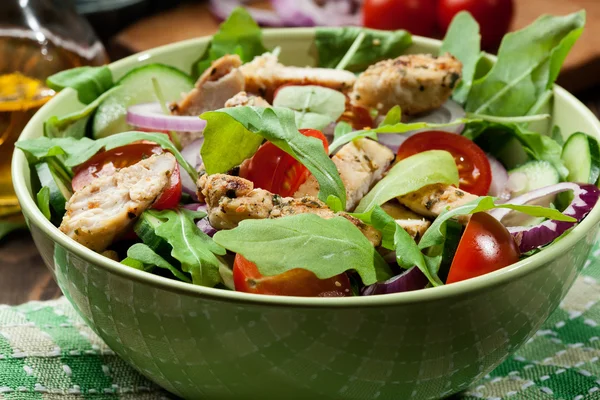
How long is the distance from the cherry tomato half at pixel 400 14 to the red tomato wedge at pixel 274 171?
295 centimetres

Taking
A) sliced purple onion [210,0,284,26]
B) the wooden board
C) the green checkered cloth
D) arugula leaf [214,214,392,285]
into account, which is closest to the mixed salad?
arugula leaf [214,214,392,285]

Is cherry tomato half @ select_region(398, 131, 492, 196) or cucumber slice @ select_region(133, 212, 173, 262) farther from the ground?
cucumber slice @ select_region(133, 212, 173, 262)

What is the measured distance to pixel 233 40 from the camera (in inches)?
123

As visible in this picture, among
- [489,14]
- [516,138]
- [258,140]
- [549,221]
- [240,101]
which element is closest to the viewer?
A: [549,221]

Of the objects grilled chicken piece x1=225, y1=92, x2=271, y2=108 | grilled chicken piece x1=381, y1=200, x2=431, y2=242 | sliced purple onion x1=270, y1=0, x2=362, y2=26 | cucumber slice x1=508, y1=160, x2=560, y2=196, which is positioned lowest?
sliced purple onion x1=270, y1=0, x2=362, y2=26

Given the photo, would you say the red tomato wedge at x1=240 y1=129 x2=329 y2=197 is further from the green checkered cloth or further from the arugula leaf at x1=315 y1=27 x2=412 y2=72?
the arugula leaf at x1=315 y1=27 x2=412 y2=72

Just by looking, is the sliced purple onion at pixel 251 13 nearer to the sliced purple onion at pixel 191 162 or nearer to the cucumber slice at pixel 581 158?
the sliced purple onion at pixel 191 162

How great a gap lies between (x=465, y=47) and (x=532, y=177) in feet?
2.33

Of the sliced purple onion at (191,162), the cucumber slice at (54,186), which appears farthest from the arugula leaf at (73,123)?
the sliced purple onion at (191,162)

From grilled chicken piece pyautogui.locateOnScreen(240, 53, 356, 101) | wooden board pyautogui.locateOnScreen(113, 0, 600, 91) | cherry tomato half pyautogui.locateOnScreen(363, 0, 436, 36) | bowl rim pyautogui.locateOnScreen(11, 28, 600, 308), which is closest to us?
bowl rim pyautogui.locateOnScreen(11, 28, 600, 308)

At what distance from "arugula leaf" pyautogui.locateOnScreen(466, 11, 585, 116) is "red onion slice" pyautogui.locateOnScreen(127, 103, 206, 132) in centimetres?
102

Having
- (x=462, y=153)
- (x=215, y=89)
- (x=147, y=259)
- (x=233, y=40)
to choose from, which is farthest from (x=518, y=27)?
(x=147, y=259)

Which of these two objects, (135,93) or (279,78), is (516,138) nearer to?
(279,78)

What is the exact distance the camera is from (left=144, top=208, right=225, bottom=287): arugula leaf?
190 cm
